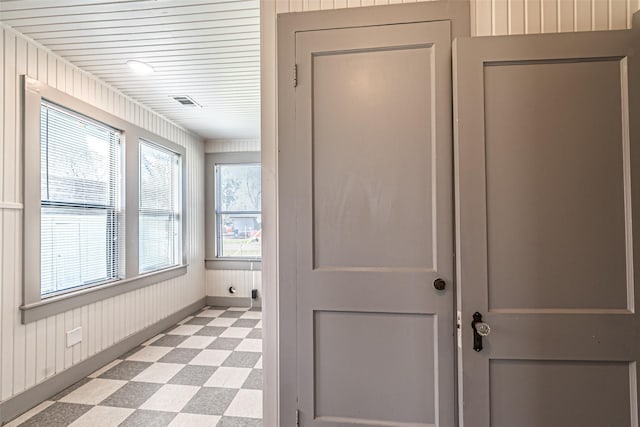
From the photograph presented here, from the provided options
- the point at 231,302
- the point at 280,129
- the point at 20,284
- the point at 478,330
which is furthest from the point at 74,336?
the point at 478,330

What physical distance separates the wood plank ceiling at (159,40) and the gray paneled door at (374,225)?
87cm

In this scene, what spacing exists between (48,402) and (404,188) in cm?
292

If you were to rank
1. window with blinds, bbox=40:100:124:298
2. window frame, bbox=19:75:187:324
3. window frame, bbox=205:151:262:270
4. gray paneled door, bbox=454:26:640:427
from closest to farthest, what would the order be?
1. gray paneled door, bbox=454:26:640:427
2. window frame, bbox=19:75:187:324
3. window with blinds, bbox=40:100:124:298
4. window frame, bbox=205:151:262:270

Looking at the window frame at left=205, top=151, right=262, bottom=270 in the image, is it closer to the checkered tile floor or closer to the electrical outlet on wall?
the checkered tile floor

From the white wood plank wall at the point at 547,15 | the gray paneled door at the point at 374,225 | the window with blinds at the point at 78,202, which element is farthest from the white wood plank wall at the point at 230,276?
the white wood plank wall at the point at 547,15

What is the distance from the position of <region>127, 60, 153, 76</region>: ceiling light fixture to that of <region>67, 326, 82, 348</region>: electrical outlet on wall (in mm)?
2208

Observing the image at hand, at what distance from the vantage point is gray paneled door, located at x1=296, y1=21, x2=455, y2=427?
4.69 ft

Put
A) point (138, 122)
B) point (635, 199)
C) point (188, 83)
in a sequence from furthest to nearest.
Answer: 1. point (138, 122)
2. point (188, 83)
3. point (635, 199)

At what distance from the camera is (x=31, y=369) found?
2182 millimetres

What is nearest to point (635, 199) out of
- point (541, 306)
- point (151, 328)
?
point (541, 306)

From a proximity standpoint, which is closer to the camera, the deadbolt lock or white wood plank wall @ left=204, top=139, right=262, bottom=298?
the deadbolt lock

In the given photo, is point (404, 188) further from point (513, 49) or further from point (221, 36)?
point (221, 36)

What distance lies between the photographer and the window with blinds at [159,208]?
355cm

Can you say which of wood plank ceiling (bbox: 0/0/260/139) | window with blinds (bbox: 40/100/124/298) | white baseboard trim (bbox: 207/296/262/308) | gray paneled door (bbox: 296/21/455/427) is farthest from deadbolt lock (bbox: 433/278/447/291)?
white baseboard trim (bbox: 207/296/262/308)
